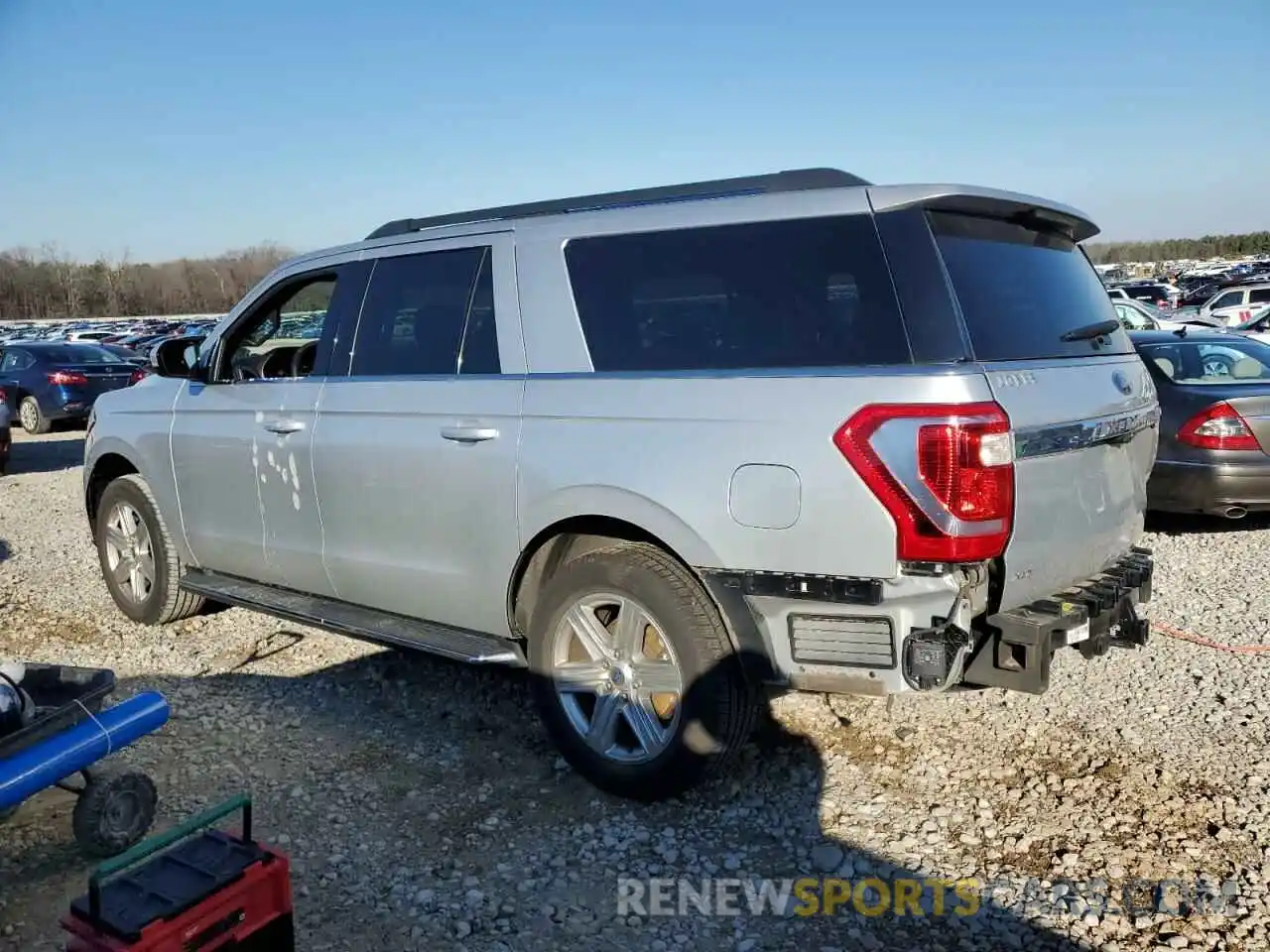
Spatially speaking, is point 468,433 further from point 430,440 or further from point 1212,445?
point 1212,445

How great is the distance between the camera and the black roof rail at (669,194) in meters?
3.37

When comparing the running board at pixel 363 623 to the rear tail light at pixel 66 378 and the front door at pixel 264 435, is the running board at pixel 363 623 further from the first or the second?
the rear tail light at pixel 66 378

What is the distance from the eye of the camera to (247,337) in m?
5.11

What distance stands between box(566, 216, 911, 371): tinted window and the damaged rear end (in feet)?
0.39

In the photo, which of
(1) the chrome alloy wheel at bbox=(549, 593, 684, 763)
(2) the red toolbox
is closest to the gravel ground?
(1) the chrome alloy wheel at bbox=(549, 593, 684, 763)

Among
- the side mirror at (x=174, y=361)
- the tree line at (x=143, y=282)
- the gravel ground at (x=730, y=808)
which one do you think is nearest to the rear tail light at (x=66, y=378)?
the gravel ground at (x=730, y=808)

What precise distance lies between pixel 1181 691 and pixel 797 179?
295cm

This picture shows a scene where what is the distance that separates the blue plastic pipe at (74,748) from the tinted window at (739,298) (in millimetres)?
1903

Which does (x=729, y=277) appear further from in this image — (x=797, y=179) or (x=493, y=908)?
(x=493, y=908)

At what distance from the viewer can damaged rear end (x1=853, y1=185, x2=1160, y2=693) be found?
2.89 metres

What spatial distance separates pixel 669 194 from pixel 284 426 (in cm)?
203

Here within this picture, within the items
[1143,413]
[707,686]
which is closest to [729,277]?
[707,686]

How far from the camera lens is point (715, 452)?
3.20 m

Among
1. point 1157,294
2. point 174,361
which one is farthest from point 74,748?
point 1157,294
